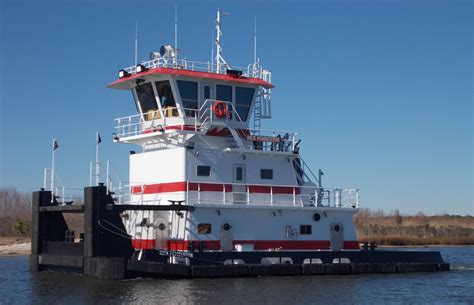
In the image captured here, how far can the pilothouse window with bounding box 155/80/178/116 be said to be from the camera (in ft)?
93.4

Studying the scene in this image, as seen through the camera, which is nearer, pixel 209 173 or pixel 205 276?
pixel 205 276

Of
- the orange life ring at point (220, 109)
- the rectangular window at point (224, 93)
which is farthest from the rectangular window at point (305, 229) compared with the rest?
the rectangular window at point (224, 93)

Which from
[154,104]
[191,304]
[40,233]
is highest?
[154,104]

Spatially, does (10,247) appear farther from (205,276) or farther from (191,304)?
(191,304)

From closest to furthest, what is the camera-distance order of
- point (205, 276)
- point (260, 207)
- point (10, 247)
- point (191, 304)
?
point (191, 304)
point (205, 276)
point (260, 207)
point (10, 247)

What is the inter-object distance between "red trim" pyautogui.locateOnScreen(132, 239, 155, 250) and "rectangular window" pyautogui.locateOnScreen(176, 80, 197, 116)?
4836 mm

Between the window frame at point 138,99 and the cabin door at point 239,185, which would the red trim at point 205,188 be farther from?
the window frame at point 138,99

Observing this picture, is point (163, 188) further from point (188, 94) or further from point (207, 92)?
point (207, 92)

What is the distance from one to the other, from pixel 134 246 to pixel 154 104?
5334 millimetres

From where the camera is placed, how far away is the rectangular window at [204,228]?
27.0m

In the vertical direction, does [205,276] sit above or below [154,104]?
below

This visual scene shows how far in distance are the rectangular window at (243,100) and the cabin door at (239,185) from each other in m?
2.11

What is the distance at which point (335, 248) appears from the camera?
2983 cm

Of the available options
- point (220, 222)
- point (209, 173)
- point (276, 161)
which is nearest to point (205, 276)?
point (220, 222)
